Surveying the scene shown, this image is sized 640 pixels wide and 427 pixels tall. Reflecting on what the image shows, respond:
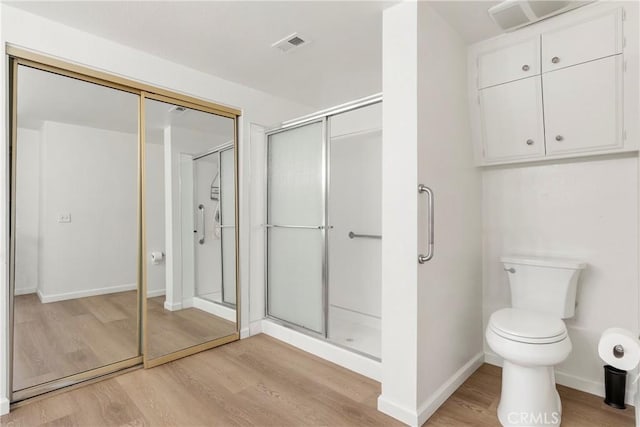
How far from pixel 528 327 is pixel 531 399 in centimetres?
37

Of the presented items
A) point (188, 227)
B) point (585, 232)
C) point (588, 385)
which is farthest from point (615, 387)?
point (188, 227)

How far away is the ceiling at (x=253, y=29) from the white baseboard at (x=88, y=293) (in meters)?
1.77

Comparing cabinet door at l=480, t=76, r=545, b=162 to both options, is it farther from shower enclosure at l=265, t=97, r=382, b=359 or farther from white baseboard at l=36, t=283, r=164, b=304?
white baseboard at l=36, t=283, r=164, b=304

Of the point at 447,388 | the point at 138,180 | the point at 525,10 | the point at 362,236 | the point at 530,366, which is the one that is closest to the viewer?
the point at 530,366

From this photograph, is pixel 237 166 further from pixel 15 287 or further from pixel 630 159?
pixel 630 159

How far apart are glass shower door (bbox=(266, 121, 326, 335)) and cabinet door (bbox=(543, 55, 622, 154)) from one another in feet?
5.19

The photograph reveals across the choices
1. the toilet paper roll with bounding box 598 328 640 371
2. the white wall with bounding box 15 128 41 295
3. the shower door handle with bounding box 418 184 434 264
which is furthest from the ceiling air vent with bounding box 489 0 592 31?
the white wall with bounding box 15 128 41 295

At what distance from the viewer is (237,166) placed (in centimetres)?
297

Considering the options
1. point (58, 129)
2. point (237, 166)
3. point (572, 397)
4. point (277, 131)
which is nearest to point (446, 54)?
point (277, 131)

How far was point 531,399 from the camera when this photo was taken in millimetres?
1706

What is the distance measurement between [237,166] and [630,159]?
2.83m

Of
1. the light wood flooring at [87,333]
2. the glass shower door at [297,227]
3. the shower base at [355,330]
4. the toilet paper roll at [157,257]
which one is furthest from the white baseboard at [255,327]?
the toilet paper roll at [157,257]

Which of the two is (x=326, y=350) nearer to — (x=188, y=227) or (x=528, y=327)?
(x=528, y=327)

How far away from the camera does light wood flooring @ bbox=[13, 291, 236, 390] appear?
201 centimetres
